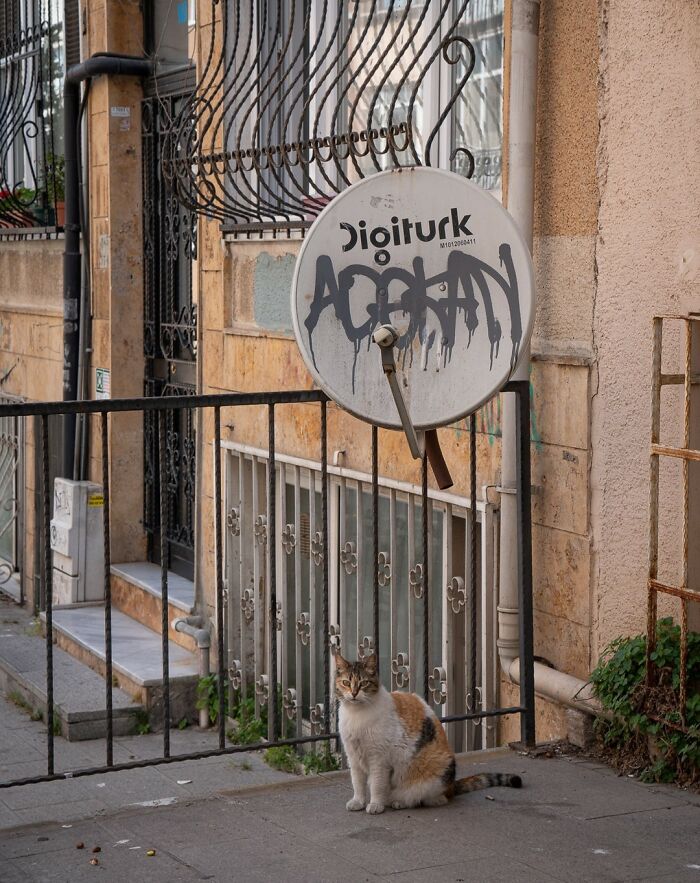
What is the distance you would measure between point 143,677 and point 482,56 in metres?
3.99

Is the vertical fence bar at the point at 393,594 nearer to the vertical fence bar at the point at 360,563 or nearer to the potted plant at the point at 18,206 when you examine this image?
the vertical fence bar at the point at 360,563

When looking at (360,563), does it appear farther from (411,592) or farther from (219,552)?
(219,552)

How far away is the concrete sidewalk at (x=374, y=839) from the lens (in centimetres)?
366

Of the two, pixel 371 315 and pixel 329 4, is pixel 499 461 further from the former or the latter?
pixel 329 4

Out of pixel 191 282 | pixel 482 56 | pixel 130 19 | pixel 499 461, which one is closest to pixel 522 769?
pixel 499 461

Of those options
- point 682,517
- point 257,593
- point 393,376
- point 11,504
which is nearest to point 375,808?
point 393,376

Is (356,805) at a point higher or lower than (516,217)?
lower

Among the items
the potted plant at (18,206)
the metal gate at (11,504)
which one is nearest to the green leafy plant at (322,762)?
the metal gate at (11,504)

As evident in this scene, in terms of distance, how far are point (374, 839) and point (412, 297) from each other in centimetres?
171

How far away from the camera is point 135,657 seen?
823 cm

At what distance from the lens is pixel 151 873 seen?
3662 millimetres

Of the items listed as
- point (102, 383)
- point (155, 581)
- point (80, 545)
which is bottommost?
point (155, 581)

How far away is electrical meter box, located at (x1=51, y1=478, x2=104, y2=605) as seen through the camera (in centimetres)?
961

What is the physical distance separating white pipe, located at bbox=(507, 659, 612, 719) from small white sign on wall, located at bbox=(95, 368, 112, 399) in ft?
17.0
